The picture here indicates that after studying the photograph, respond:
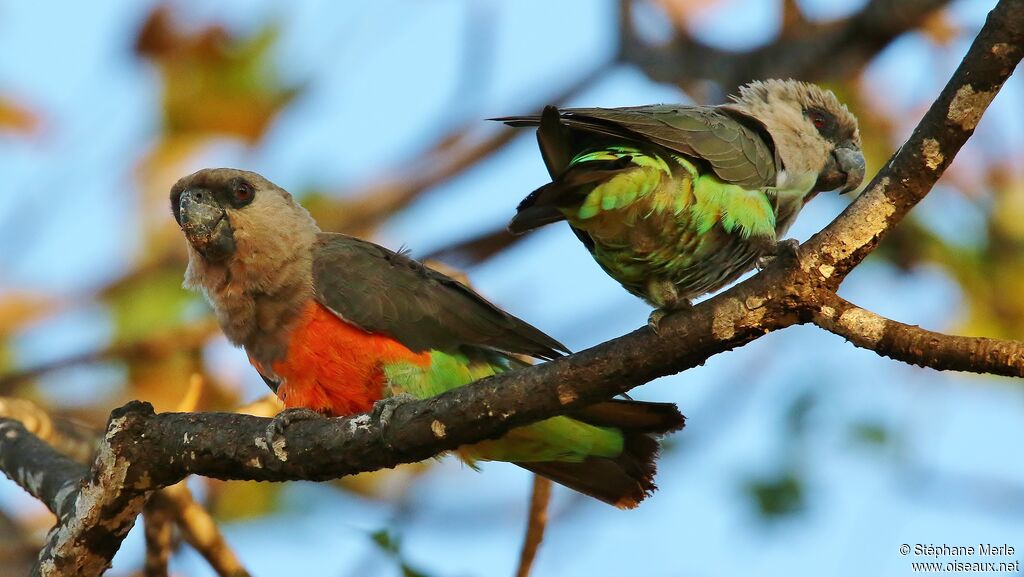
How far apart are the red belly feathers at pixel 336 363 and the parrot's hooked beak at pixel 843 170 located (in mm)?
2263

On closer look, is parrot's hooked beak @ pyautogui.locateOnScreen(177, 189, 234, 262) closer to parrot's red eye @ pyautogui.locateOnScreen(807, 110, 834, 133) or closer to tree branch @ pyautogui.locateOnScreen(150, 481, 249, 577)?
tree branch @ pyautogui.locateOnScreen(150, 481, 249, 577)

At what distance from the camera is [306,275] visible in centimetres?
543

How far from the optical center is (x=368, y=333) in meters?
5.21

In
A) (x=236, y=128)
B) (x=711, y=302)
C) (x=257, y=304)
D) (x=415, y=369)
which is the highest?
(x=236, y=128)

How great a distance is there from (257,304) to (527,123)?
5.98ft

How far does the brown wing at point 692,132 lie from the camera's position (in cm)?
431

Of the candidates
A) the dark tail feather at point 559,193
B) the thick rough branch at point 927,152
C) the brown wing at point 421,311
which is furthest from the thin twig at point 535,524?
the thick rough branch at point 927,152

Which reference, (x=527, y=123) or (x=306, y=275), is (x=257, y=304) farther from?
(x=527, y=123)

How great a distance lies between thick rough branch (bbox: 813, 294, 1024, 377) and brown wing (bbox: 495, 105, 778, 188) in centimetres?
117

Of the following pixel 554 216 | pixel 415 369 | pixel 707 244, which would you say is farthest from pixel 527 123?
pixel 415 369

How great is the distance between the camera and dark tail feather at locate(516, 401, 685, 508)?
4.97 metres

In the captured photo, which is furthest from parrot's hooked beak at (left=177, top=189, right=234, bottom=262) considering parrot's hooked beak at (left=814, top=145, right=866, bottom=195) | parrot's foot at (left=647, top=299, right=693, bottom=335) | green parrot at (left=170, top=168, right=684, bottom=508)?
parrot's hooked beak at (left=814, top=145, right=866, bottom=195)

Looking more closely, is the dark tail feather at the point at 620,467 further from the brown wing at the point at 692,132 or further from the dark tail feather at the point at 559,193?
the brown wing at the point at 692,132

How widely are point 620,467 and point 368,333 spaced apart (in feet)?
4.53
